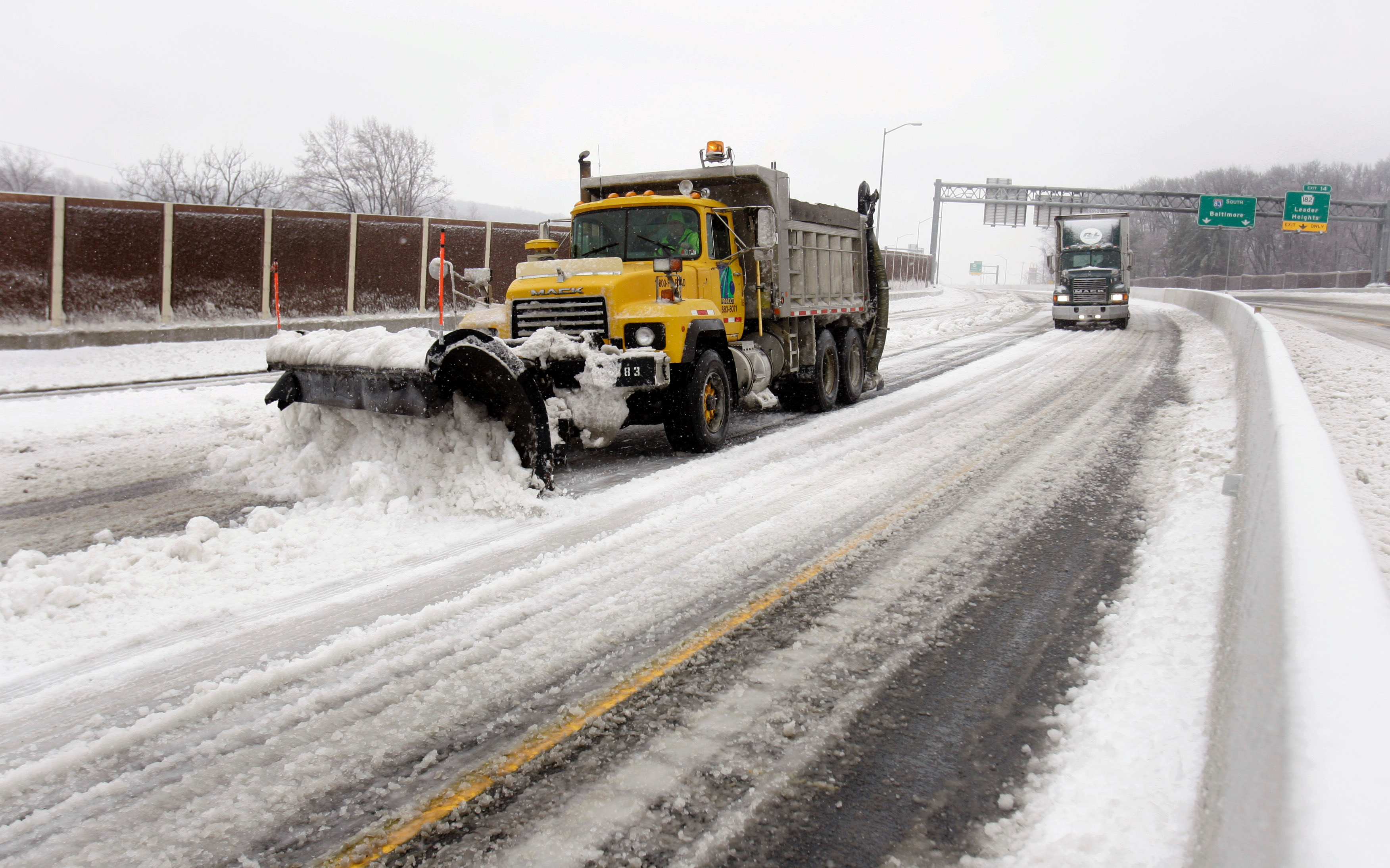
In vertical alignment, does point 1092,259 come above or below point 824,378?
above

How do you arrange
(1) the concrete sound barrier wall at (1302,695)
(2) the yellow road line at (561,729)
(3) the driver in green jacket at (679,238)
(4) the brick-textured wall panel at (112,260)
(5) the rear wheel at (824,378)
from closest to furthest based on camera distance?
(1) the concrete sound barrier wall at (1302,695) → (2) the yellow road line at (561,729) → (3) the driver in green jacket at (679,238) → (5) the rear wheel at (824,378) → (4) the brick-textured wall panel at (112,260)

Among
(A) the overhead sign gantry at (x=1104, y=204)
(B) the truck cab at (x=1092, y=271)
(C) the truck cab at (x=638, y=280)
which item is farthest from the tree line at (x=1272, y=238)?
(C) the truck cab at (x=638, y=280)

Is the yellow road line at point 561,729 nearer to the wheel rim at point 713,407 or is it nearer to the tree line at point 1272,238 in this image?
the wheel rim at point 713,407

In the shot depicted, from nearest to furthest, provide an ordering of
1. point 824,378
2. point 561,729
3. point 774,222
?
point 561,729, point 774,222, point 824,378

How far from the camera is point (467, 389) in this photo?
6.16m

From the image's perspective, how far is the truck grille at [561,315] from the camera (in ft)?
24.6

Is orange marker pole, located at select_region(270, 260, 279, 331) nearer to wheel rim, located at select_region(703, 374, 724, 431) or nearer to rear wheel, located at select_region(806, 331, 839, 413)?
rear wheel, located at select_region(806, 331, 839, 413)

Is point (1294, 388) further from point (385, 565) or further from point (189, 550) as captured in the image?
point (189, 550)

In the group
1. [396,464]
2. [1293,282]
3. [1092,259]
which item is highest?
[1293,282]

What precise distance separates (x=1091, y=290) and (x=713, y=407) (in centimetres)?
2008

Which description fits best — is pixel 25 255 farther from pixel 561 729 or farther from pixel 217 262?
pixel 561 729

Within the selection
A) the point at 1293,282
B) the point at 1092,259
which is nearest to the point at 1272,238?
the point at 1293,282

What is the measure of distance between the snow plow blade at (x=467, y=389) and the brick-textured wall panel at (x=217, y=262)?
41.6ft

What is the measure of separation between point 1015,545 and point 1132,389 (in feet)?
25.9
